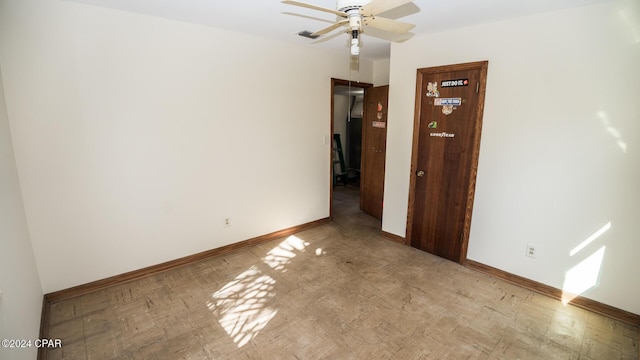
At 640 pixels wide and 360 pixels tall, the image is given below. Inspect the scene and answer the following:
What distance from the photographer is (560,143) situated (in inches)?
98.9

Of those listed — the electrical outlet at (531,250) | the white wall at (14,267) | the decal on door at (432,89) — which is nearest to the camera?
the white wall at (14,267)

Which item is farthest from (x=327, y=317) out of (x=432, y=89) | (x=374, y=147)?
(x=374, y=147)

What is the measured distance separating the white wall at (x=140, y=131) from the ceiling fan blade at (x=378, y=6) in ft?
6.51

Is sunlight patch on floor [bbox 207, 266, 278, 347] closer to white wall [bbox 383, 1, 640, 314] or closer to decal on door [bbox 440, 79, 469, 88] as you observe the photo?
white wall [bbox 383, 1, 640, 314]

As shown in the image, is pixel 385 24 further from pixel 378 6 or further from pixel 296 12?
pixel 296 12

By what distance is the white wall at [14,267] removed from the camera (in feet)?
4.90

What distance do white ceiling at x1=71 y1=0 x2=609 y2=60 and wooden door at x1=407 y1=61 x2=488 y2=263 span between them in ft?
1.54

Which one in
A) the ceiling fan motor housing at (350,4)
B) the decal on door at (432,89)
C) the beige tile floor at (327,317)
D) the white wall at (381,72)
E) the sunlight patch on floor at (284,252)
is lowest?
the beige tile floor at (327,317)

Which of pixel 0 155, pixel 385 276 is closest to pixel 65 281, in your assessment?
pixel 0 155

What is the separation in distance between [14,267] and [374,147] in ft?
13.1

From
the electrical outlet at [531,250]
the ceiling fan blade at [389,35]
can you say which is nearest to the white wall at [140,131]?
the ceiling fan blade at [389,35]

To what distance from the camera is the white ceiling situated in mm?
2295

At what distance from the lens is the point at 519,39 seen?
103 inches

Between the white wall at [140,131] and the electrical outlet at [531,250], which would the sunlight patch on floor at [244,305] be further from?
the electrical outlet at [531,250]
